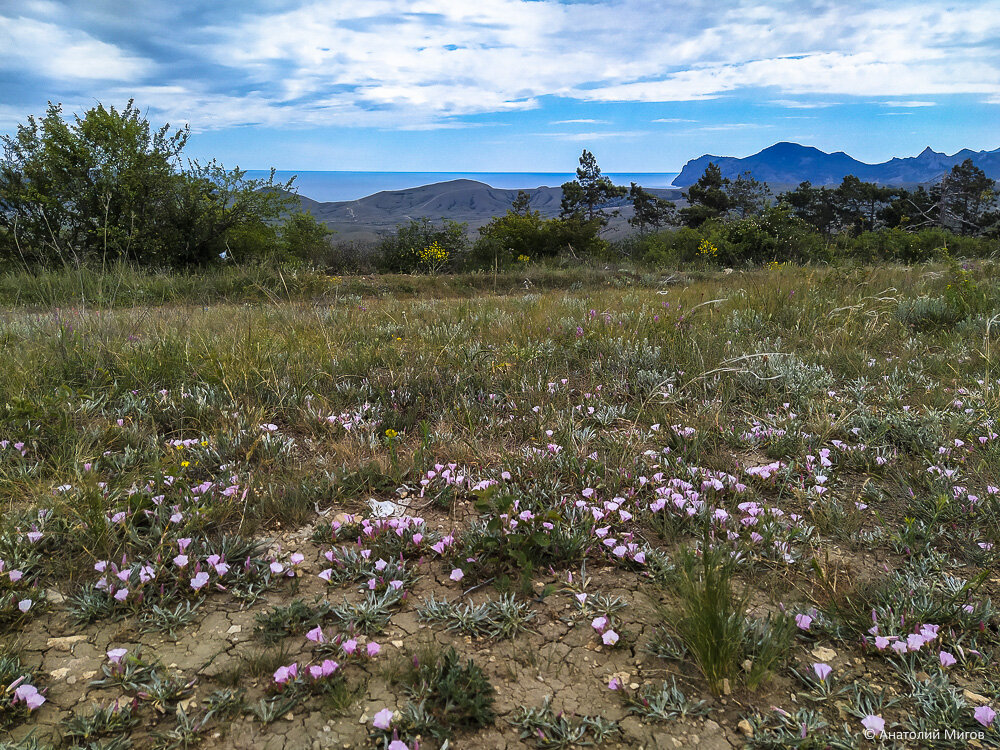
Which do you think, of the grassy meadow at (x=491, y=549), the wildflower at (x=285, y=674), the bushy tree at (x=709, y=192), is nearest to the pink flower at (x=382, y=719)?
the grassy meadow at (x=491, y=549)

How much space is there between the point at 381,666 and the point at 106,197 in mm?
13726

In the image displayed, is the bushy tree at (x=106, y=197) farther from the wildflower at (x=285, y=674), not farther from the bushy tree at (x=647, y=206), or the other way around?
the bushy tree at (x=647, y=206)

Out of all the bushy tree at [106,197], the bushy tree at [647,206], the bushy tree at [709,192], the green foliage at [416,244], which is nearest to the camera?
the bushy tree at [106,197]

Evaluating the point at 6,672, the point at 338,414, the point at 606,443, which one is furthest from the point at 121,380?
the point at 606,443

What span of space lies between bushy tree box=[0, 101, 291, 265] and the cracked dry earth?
12479mm

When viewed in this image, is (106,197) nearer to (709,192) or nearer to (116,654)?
(116,654)

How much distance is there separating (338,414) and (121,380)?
1551mm

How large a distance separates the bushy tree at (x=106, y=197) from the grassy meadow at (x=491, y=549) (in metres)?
10.7

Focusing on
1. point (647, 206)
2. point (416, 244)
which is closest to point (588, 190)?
point (647, 206)

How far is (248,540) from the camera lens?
7.84 feet

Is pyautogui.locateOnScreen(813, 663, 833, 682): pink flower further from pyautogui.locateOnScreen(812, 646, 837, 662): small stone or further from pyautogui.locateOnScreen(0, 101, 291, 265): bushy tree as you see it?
pyautogui.locateOnScreen(0, 101, 291, 265): bushy tree

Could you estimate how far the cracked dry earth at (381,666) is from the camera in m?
1.59

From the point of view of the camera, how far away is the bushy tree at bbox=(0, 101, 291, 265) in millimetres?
12664

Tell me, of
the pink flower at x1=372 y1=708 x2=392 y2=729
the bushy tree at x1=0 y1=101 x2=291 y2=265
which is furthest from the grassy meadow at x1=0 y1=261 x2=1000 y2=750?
the bushy tree at x1=0 y1=101 x2=291 y2=265
